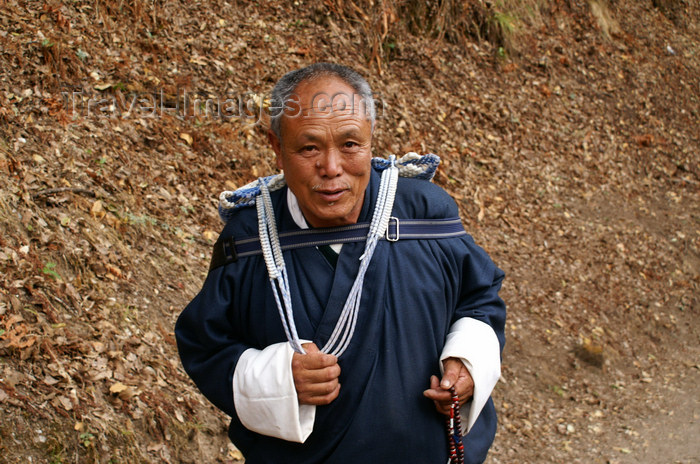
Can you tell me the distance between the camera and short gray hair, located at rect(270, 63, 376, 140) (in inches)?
73.1

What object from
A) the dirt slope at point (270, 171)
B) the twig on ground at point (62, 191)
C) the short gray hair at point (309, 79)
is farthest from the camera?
the twig on ground at point (62, 191)

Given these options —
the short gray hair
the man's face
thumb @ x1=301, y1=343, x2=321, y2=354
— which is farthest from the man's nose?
thumb @ x1=301, y1=343, x2=321, y2=354

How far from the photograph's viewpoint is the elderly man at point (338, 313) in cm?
180

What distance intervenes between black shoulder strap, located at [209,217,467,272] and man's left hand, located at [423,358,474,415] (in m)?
0.41

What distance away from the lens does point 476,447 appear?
77.4 inches

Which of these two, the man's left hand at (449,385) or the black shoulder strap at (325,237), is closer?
the man's left hand at (449,385)

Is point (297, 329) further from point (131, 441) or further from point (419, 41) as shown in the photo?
point (419, 41)

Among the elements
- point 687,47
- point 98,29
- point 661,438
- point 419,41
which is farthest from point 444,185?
point 687,47

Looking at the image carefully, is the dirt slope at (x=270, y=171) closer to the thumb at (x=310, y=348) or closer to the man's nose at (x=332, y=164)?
the thumb at (x=310, y=348)

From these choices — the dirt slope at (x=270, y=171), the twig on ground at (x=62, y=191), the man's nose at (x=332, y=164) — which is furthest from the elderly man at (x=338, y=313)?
the twig on ground at (x=62, y=191)

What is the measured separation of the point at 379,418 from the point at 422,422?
0.46 feet

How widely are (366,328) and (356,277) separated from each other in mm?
156

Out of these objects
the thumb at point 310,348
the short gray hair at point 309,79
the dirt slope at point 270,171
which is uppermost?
the short gray hair at point 309,79

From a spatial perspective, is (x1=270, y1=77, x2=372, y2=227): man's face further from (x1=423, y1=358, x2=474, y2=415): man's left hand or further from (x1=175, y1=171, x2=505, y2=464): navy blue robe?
Result: (x1=423, y1=358, x2=474, y2=415): man's left hand
